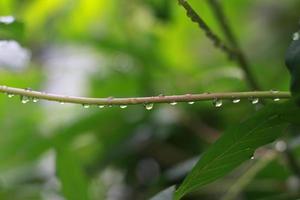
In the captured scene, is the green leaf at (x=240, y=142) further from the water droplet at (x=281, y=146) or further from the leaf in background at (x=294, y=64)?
the water droplet at (x=281, y=146)

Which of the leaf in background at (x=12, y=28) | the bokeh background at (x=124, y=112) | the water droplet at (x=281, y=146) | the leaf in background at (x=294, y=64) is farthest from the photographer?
the bokeh background at (x=124, y=112)

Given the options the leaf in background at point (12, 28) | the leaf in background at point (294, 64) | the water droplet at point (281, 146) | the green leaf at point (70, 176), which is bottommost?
the leaf in background at point (294, 64)

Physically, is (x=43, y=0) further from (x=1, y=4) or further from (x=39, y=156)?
(x=39, y=156)

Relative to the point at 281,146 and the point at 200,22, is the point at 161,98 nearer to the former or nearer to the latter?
the point at 200,22

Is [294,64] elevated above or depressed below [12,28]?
below

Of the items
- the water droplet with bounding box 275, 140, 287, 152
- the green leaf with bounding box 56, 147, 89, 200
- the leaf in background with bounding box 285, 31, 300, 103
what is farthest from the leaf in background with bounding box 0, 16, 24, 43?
the water droplet with bounding box 275, 140, 287, 152

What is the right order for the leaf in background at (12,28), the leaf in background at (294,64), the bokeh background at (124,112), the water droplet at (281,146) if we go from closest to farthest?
the leaf in background at (294,64), the leaf in background at (12,28), the water droplet at (281,146), the bokeh background at (124,112)

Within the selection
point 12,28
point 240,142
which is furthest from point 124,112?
point 240,142

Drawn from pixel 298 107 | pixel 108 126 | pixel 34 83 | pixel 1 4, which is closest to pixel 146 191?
pixel 108 126

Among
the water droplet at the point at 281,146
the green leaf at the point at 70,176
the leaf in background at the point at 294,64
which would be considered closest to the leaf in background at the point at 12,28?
the green leaf at the point at 70,176
